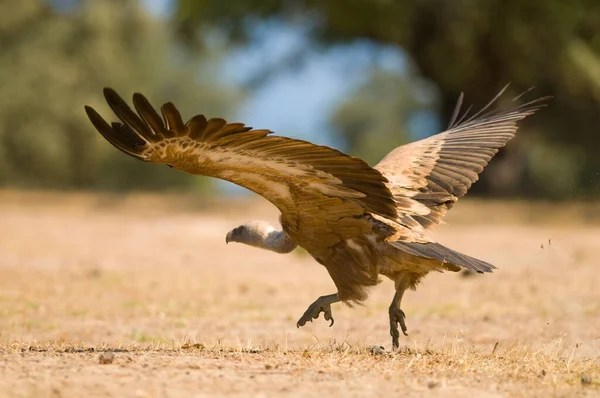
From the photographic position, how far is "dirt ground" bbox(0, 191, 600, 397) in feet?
16.4

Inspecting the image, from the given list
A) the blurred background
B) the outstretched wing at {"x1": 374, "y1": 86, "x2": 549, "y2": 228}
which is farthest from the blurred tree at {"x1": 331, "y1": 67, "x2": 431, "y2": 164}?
the outstretched wing at {"x1": 374, "y1": 86, "x2": 549, "y2": 228}

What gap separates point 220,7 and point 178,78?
19.1 metres

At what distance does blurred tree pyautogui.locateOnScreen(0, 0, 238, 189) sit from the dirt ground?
25.7 feet

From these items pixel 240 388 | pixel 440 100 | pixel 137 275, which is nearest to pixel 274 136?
pixel 240 388

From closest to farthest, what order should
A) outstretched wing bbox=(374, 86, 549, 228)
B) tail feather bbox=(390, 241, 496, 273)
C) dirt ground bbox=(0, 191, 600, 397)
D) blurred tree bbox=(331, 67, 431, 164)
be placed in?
dirt ground bbox=(0, 191, 600, 397) → tail feather bbox=(390, 241, 496, 273) → outstretched wing bbox=(374, 86, 549, 228) → blurred tree bbox=(331, 67, 431, 164)

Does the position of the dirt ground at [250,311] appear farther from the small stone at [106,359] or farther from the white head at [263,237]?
the white head at [263,237]

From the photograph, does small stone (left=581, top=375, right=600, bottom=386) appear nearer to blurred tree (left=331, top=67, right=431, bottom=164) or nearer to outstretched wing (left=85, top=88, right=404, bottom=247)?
outstretched wing (left=85, top=88, right=404, bottom=247)

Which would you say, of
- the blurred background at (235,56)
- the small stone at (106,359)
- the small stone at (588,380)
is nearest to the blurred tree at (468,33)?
the blurred background at (235,56)

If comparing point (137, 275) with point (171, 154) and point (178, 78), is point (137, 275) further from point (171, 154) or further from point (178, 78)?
point (178, 78)

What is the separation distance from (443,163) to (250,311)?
3056 mm

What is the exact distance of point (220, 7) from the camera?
22984 millimetres

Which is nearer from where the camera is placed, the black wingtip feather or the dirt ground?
the dirt ground

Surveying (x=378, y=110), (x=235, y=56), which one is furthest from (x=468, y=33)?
(x=378, y=110)

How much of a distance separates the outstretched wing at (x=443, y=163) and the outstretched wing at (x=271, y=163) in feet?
2.02
